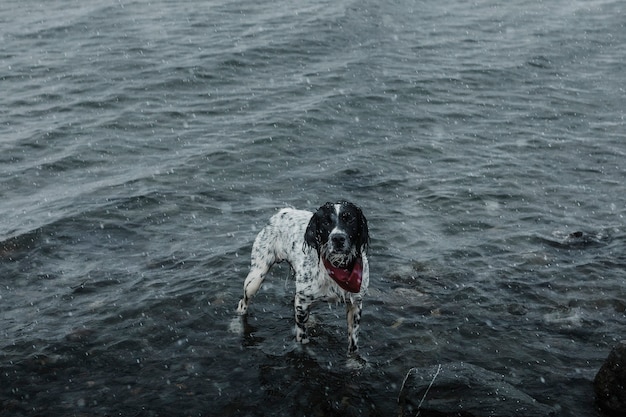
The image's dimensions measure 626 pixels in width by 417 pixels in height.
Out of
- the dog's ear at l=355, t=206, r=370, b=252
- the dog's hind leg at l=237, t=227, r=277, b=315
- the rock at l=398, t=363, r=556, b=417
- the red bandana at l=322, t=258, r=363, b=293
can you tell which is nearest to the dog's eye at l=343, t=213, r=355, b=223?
the dog's ear at l=355, t=206, r=370, b=252

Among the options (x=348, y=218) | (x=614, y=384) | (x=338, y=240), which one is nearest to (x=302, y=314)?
(x=338, y=240)

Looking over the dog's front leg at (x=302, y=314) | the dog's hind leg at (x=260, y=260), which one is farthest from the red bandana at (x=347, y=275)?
the dog's hind leg at (x=260, y=260)

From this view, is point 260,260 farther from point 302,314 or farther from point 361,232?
point 361,232

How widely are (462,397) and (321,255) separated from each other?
238 centimetres

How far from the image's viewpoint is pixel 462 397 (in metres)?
8.44

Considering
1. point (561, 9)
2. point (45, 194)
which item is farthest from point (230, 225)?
point (561, 9)

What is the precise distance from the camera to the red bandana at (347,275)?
891 cm

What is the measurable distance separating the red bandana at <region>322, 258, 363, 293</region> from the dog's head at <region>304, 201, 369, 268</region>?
0.06 meters

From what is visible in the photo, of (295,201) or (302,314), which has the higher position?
(302,314)

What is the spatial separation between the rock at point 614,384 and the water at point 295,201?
246 mm

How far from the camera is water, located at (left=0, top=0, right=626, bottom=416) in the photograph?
381 inches

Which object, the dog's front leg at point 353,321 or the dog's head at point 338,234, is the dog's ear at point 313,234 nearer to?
the dog's head at point 338,234

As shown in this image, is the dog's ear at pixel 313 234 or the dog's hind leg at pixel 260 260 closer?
the dog's ear at pixel 313 234

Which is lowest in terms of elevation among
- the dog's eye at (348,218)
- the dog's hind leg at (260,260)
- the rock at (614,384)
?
the rock at (614,384)
